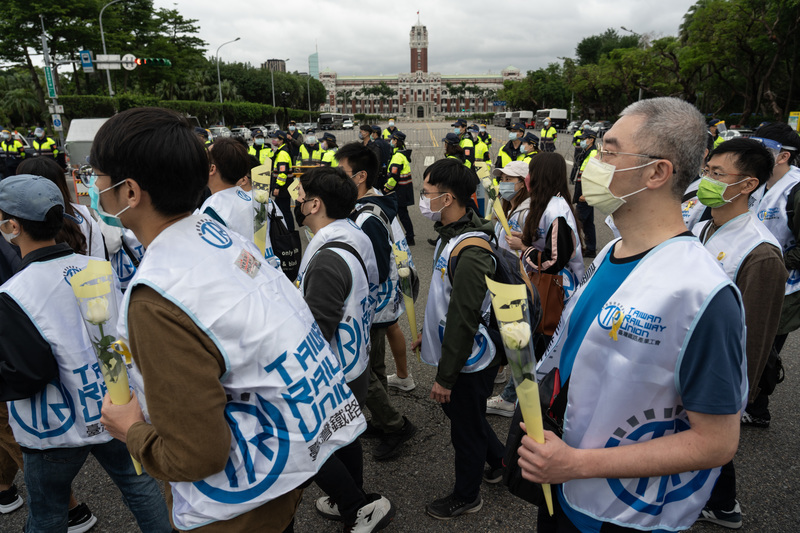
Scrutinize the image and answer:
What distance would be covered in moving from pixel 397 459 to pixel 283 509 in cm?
210

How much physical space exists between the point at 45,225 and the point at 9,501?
2.08 meters

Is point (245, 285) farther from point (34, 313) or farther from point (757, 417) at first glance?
point (757, 417)

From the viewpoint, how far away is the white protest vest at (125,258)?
158 inches

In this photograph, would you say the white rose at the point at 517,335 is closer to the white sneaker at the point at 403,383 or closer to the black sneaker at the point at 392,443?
the black sneaker at the point at 392,443

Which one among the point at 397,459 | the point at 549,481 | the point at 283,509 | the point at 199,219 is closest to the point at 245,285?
the point at 199,219

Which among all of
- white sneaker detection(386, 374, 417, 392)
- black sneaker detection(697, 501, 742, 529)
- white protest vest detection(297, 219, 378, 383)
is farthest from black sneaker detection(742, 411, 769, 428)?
white protest vest detection(297, 219, 378, 383)

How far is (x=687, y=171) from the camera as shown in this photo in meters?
1.51

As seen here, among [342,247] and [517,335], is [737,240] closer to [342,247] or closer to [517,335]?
[517,335]

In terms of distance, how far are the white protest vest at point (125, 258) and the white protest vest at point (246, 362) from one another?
3033 mm

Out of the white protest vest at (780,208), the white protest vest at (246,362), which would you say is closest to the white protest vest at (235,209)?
the white protest vest at (246,362)

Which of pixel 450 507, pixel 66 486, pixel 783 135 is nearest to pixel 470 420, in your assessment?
pixel 450 507

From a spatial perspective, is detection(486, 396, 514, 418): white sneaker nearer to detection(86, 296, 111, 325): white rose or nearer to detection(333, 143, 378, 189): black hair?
detection(333, 143, 378, 189): black hair

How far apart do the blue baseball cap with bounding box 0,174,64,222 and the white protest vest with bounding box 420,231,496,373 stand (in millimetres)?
1993

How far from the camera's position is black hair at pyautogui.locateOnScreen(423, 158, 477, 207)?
2887 mm
